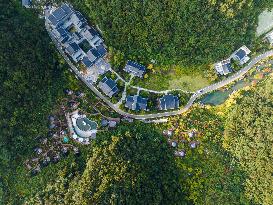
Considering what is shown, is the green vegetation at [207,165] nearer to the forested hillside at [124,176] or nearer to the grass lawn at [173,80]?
the forested hillside at [124,176]

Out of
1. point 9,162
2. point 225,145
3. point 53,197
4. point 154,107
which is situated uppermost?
point 9,162

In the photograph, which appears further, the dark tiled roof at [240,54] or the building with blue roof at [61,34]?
the dark tiled roof at [240,54]

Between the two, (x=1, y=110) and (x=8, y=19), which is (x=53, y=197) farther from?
(x=8, y=19)

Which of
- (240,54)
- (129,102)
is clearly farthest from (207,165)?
(240,54)

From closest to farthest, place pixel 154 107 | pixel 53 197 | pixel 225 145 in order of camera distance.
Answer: pixel 53 197, pixel 225 145, pixel 154 107

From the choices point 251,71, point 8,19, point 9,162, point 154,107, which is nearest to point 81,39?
point 8,19

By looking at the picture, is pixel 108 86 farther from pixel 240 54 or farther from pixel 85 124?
pixel 240 54

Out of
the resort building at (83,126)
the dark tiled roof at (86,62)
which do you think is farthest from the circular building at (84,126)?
the dark tiled roof at (86,62)

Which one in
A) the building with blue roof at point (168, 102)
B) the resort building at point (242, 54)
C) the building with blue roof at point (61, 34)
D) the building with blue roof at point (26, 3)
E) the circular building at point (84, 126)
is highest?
the building with blue roof at point (26, 3)
